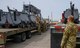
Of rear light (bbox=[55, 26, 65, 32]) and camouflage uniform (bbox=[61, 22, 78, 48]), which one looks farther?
rear light (bbox=[55, 26, 65, 32])

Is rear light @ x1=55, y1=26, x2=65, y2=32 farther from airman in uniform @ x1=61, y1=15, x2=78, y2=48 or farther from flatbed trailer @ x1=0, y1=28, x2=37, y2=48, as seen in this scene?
flatbed trailer @ x1=0, y1=28, x2=37, y2=48

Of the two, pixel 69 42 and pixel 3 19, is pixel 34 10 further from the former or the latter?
pixel 69 42

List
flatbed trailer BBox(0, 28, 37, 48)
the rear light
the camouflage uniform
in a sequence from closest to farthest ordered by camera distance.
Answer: the camouflage uniform → the rear light → flatbed trailer BBox(0, 28, 37, 48)

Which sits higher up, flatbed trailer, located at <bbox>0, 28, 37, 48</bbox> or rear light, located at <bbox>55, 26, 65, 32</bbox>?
rear light, located at <bbox>55, 26, 65, 32</bbox>

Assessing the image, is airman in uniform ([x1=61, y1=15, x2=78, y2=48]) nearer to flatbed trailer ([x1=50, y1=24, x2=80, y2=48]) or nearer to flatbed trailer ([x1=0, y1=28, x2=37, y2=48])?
flatbed trailer ([x1=50, y1=24, x2=80, y2=48])

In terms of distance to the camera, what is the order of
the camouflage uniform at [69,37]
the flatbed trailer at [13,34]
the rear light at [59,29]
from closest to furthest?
the camouflage uniform at [69,37] < the rear light at [59,29] < the flatbed trailer at [13,34]

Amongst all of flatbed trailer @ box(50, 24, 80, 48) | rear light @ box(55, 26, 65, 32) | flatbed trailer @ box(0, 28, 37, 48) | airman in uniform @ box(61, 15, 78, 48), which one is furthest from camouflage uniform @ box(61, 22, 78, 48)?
flatbed trailer @ box(0, 28, 37, 48)

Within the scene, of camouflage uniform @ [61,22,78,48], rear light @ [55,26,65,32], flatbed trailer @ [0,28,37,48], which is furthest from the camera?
flatbed trailer @ [0,28,37,48]

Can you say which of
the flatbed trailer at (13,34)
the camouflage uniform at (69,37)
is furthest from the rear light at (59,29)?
the flatbed trailer at (13,34)

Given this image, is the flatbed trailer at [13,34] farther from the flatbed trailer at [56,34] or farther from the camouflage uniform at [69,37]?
the camouflage uniform at [69,37]

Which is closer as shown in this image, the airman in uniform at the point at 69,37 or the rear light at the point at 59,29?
the airman in uniform at the point at 69,37

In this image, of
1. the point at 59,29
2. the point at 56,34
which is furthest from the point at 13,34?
the point at 59,29

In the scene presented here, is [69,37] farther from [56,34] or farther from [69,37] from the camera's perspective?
[56,34]

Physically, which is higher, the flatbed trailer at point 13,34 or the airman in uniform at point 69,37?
the airman in uniform at point 69,37
